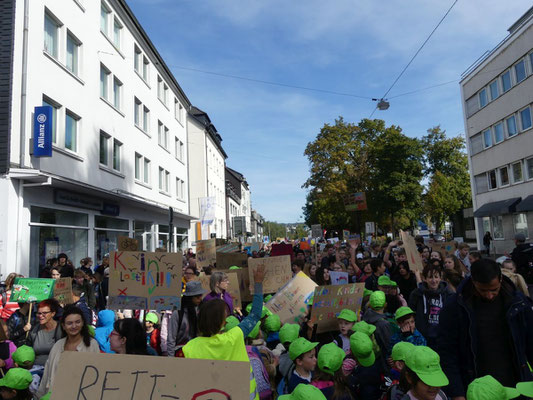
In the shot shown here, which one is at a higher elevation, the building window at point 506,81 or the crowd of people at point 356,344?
the building window at point 506,81

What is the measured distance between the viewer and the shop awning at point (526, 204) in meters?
25.3

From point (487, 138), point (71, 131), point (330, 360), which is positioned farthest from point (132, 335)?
point (487, 138)

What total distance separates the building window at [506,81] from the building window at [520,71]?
29.0 inches

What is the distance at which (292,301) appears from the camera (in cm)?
584

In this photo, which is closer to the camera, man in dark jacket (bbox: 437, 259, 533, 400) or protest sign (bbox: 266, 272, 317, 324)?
man in dark jacket (bbox: 437, 259, 533, 400)

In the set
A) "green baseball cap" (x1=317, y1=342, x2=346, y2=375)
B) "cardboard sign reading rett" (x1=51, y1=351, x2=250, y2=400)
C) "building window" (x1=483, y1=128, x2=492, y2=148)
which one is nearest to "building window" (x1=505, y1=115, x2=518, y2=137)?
"building window" (x1=483, y1=128, x2=492, y2=148)

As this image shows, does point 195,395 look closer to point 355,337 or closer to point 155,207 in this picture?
point 355,337

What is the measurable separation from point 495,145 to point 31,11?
30.0 meters

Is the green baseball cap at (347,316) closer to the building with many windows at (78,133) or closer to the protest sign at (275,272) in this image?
the protest sign at (275,272)

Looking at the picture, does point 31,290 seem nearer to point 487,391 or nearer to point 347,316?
point 347,316

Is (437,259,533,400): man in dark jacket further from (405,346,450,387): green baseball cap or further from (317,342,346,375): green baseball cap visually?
(317,342,346,375): green baseball cap

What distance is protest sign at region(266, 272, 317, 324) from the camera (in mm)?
5695

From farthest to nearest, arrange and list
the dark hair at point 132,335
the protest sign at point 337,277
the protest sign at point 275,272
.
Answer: the protest sign at point 275,272
the protest sign at point 337,277
the dark hair at point 132,335

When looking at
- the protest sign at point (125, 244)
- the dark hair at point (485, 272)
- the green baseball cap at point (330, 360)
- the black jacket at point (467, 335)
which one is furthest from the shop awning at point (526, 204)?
the green baseball cap at point (330, 360)
